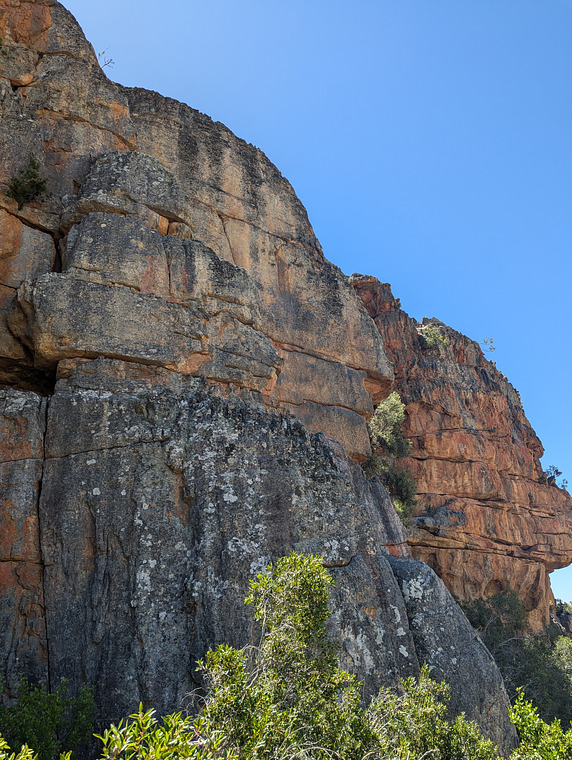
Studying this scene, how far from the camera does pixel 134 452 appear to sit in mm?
12430

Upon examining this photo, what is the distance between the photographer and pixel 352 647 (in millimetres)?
10945

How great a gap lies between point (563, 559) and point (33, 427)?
41944 mm

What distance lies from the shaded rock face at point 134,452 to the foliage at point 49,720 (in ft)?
2.23

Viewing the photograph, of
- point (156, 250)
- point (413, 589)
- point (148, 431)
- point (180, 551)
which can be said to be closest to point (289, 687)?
point (180, 551)

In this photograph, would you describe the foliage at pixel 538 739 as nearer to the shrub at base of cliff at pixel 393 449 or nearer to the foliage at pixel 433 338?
the shrub at base of cliff at pixel 393 449

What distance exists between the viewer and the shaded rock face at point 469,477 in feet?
120

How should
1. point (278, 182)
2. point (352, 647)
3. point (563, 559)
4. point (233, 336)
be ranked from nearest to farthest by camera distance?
point (352, 647)
point (233, 336)
point (278, 182)
point (563, 559)

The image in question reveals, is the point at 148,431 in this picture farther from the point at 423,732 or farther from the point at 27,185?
the point at 27,185

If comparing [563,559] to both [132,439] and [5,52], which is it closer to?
[132,439]

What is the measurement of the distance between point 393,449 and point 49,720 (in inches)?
1177

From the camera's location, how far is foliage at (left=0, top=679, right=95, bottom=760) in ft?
26.5

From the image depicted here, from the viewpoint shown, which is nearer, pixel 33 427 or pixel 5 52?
pixel 33 427

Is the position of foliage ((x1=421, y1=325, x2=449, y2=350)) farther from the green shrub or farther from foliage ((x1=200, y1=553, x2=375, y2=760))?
foliage ((x1=200, y1=553, x2=375, y2=760))

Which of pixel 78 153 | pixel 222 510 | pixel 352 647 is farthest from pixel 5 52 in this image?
pixel 352 647
